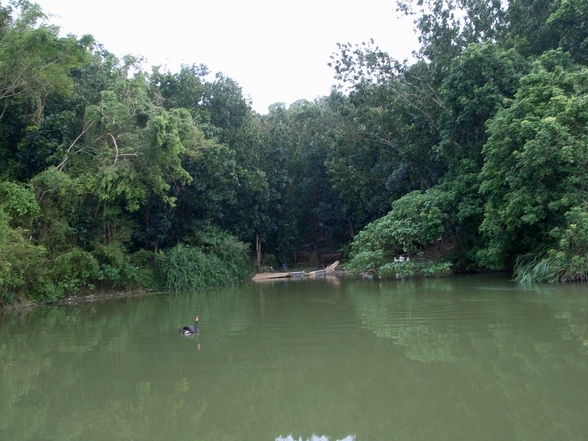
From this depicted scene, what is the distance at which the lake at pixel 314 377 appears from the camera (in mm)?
4195

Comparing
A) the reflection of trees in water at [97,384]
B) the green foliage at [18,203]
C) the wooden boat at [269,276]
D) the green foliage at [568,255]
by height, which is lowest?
the reflection of trees in water at [97,384]

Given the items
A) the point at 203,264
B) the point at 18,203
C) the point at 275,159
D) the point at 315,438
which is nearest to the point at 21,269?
the point at 18,203

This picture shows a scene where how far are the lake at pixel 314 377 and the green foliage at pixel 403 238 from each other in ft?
26.8

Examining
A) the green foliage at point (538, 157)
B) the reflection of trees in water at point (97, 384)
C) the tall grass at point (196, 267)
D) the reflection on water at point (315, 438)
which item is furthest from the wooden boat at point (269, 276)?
the reflection on water at point (315, 438)

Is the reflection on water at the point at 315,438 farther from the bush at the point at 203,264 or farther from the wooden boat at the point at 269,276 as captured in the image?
the wooden boat at the point at 269,276

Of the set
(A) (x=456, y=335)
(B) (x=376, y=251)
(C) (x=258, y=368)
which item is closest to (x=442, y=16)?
(B) (x=376, y=251)

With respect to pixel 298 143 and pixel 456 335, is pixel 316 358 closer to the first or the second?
pixel 456 335

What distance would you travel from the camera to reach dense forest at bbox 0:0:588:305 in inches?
562

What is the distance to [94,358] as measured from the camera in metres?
6.88

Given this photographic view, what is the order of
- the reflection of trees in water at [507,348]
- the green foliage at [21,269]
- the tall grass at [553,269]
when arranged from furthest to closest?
the tall grass at [553,269] < the green foliage at [21,269] < the reflection of trees in water at [507,348]

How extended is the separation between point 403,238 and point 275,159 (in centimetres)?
1095

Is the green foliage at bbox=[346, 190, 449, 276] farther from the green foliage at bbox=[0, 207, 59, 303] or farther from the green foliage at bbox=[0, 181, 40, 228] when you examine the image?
the green foliage at bbox=[0, 181, 40, 228]

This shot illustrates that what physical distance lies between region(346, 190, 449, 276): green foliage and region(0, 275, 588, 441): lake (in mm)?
8158

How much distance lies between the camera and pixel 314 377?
217 inches
